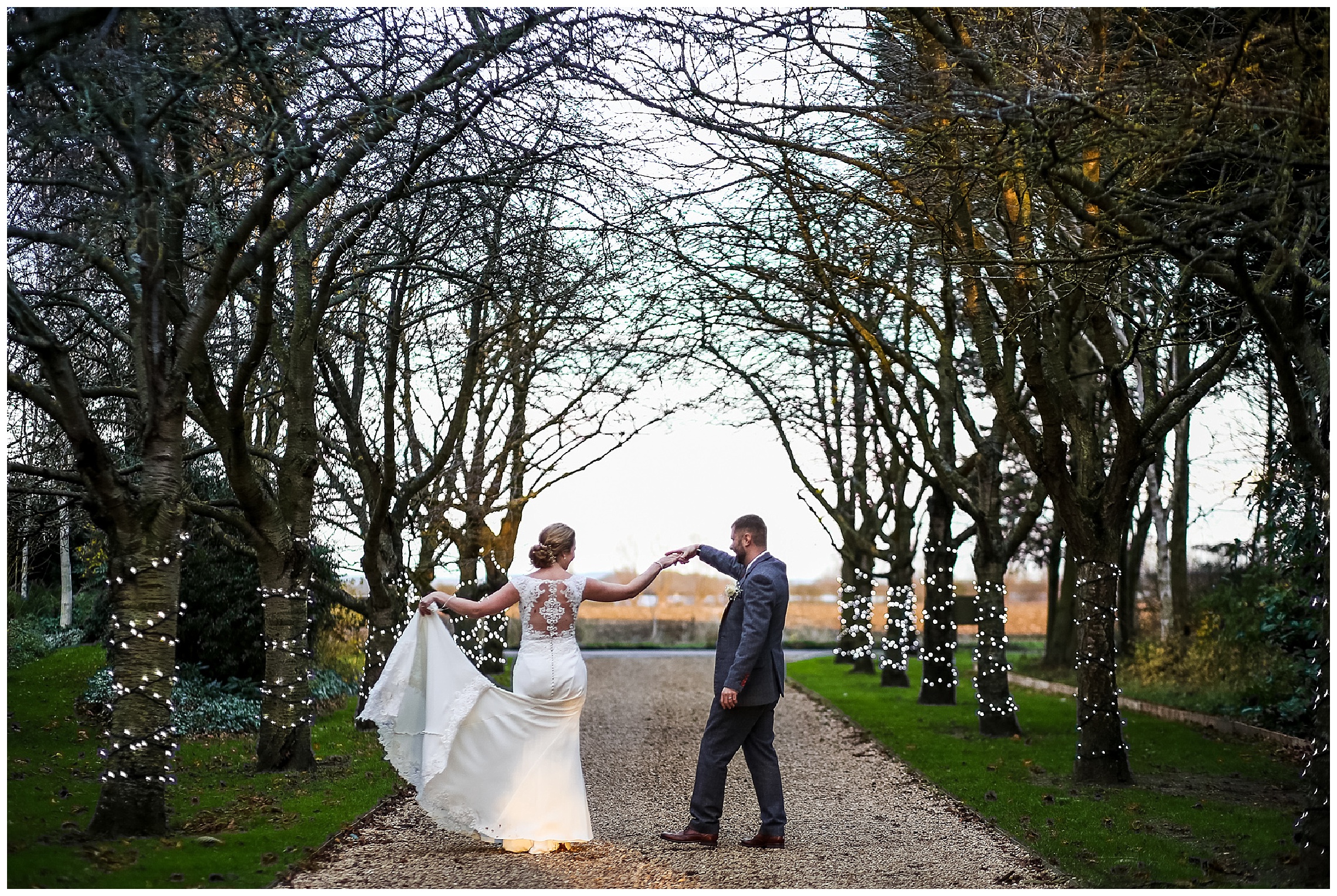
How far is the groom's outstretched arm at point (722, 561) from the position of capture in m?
9.02

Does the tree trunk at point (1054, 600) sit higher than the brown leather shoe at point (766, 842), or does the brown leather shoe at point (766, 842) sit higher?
the tree trunk at point (1054, 600)

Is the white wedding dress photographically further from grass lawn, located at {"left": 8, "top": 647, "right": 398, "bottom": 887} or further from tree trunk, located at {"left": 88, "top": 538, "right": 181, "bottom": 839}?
tree trunk, located at {"left": 88, "top": 538, "right": 181, "bottom": 839}

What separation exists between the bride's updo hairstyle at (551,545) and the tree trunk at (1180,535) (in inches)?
668

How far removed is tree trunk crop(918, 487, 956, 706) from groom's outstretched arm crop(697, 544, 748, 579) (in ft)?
38.5

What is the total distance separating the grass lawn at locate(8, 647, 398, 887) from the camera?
7.02 metres

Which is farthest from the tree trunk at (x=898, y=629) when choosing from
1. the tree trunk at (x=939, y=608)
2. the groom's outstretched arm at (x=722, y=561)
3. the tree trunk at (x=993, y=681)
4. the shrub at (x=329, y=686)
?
the groom's outstretched arm at (x=722, y=561)

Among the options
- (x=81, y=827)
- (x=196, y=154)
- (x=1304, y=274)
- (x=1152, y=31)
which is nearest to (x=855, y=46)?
(x=1152, y=31)

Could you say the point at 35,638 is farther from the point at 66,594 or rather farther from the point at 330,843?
the point at 330,843

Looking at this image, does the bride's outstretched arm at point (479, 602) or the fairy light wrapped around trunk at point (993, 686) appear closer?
the bride's outstretched arm at point (479, 602)

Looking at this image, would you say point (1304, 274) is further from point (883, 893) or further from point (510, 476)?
point (510, 476)

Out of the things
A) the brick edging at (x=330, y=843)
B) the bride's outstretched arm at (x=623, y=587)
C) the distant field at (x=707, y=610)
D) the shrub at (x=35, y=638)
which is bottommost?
the brick edging at (x=330, y=843)

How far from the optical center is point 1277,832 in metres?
9.09

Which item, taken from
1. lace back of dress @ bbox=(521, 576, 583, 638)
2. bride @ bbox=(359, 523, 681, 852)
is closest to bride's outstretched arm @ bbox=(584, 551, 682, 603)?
bride @ bbox=(359, 523, 681, 852)

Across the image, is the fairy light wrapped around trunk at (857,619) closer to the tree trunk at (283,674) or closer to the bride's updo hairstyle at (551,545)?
the tree trunk at (283,674)
